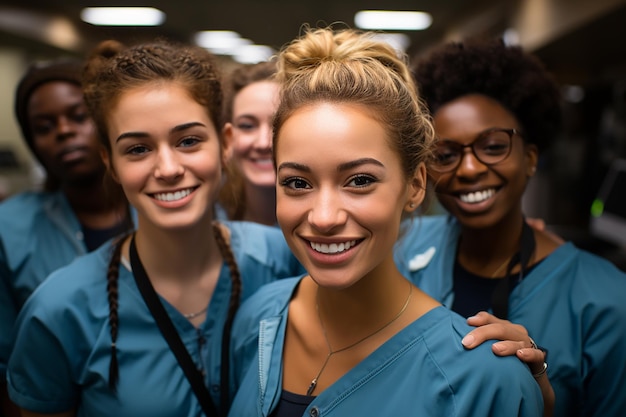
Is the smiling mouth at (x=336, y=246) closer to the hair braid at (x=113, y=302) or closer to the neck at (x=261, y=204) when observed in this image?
the hair braid at (x=113, y=302)

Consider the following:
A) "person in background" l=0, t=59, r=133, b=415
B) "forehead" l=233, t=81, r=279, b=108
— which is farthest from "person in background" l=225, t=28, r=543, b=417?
"person in background" l=0, t=59, r=133, b=415

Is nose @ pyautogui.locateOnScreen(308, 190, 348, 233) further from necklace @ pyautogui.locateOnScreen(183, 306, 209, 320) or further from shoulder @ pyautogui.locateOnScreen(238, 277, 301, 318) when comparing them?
necklace @ pyautogui.locateOnScreen(183, 306, 209, 320)

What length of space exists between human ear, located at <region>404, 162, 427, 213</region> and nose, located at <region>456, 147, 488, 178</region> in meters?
0.29

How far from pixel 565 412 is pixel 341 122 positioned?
0.93 m

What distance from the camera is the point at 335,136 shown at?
3.63 feet

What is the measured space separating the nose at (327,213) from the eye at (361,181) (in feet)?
0.14

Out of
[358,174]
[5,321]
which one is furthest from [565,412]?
[5,321]

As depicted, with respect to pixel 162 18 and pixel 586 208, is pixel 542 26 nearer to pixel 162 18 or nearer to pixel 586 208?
pixel 586 208

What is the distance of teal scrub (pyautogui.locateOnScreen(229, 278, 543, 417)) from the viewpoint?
1.06 metres

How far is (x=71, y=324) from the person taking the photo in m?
1.40

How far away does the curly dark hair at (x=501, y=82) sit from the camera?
5.43 feet

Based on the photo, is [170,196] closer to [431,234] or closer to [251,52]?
[431,234]

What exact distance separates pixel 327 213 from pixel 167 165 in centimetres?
51

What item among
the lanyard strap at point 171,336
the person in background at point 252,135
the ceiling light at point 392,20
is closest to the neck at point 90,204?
the person in background at point 252,135
